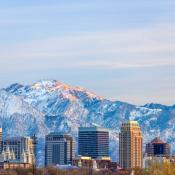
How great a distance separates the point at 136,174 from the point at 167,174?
2942 inches

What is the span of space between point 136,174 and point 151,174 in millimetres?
55415

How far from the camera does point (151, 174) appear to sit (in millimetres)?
141000

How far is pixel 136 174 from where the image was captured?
196 metres

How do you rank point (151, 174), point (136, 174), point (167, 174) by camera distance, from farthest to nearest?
point (136, 174) → point (151, 174) → point (167, 174)

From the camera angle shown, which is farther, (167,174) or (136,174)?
(136,174)

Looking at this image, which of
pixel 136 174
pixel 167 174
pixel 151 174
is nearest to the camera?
pixel 167 174

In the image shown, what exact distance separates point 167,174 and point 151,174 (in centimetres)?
1932

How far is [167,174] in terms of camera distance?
122m

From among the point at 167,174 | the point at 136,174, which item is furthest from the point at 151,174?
A: the point at 136,174

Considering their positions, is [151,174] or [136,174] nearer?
[151,174]

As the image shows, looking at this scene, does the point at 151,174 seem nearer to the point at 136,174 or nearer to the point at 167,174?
→ the point at 167,174

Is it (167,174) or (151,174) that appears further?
(151,174)
